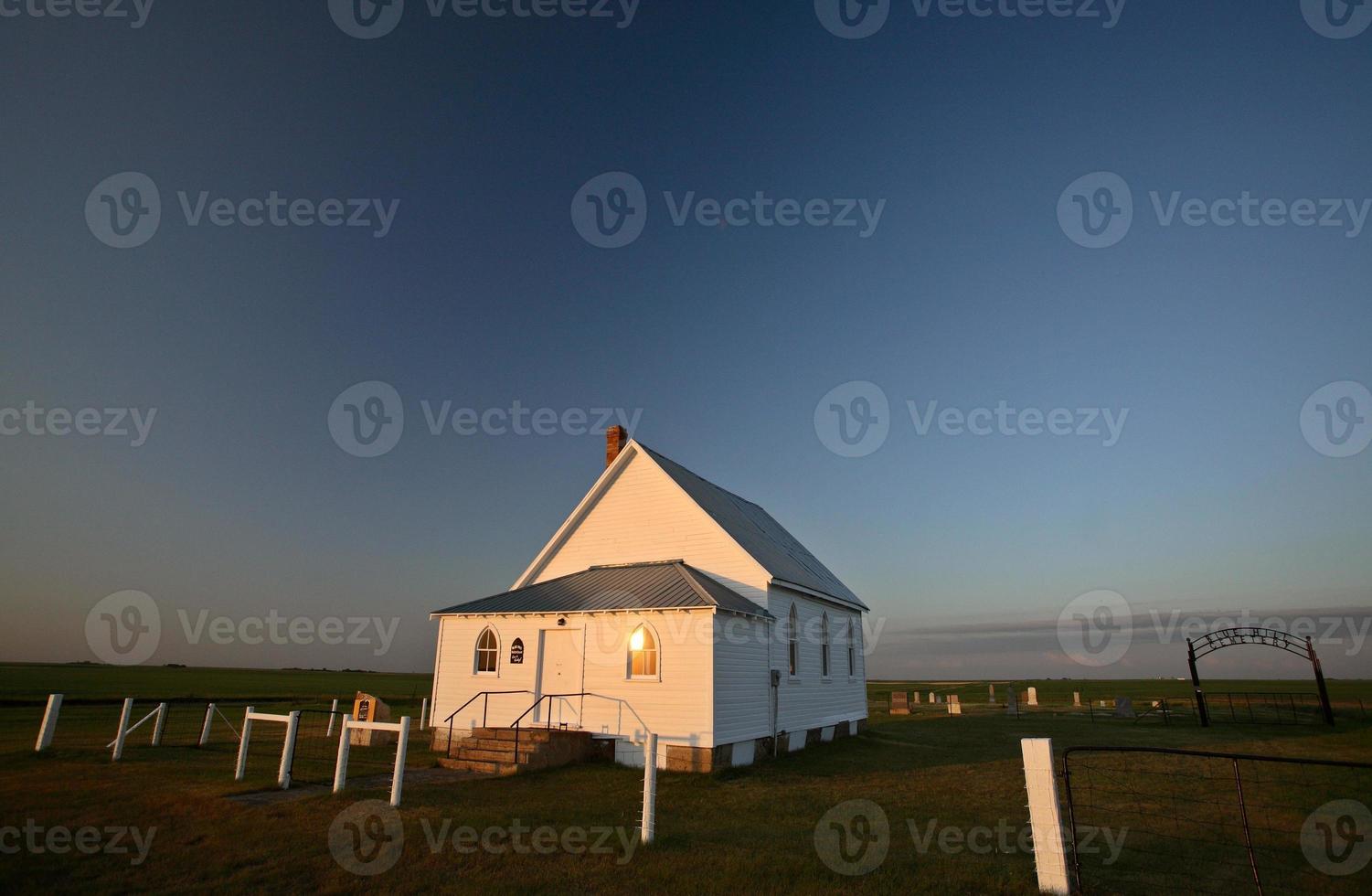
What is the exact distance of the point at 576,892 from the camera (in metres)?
7.98

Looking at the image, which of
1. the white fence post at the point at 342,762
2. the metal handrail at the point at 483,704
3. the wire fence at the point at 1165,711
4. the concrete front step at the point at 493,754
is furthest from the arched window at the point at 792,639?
the wire fence at the point at 1165,711

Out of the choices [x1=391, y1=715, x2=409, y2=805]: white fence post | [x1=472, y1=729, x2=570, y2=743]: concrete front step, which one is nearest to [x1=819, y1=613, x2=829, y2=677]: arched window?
[x1=472, y1=729, x2=570, y2=743]: concrete front step

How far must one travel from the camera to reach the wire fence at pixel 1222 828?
8523 mm

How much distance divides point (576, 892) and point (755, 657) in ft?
40.3

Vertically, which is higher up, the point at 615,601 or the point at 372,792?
the point at 615,601

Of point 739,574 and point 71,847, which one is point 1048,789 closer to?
point 71,847

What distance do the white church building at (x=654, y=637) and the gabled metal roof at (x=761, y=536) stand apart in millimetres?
150

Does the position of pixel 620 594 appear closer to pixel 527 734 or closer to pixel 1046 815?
pixel 527 734

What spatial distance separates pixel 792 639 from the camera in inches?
895

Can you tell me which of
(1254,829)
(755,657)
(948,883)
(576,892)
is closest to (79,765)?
(576,892)

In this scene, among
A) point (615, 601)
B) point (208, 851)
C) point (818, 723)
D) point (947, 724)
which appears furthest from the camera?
point (947, 724)

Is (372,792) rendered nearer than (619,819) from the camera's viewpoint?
No

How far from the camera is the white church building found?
59.3 ft

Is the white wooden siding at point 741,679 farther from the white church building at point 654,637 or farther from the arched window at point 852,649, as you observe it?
the arched window at point 852,649
